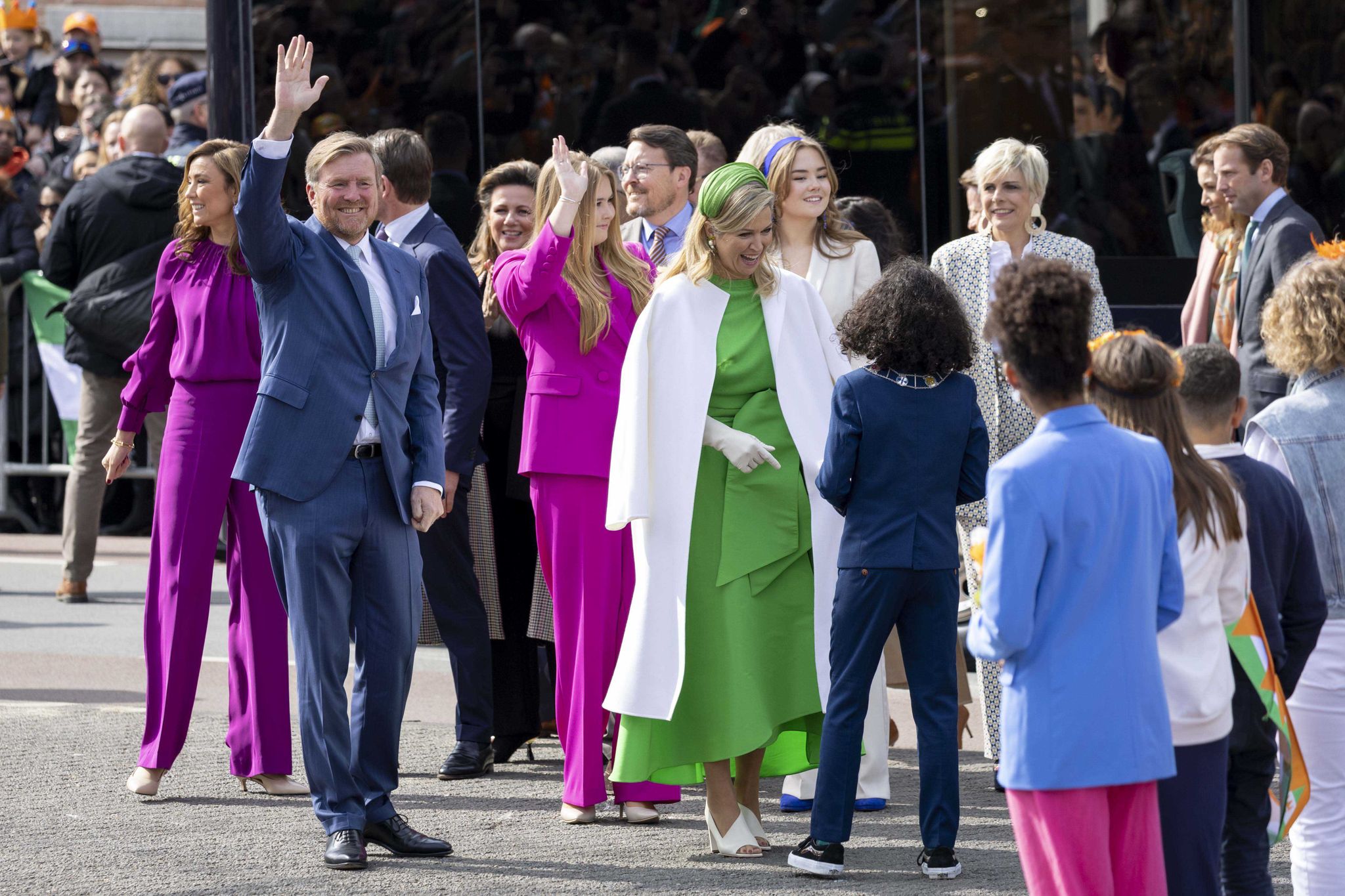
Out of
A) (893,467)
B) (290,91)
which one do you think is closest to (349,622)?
(290,91)

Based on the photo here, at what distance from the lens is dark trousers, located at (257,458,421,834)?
490 cm

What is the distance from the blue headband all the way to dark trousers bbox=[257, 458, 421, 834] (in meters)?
1.87

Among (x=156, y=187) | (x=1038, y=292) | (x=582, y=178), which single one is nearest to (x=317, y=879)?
(x=582, y=178)

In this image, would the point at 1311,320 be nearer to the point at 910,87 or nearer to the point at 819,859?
the point at 819,859

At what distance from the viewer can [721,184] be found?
204 inches

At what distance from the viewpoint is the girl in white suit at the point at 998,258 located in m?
6.04

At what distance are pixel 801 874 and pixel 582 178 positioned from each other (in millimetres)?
2088

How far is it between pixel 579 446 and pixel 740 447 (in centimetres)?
66

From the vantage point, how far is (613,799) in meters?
5.79

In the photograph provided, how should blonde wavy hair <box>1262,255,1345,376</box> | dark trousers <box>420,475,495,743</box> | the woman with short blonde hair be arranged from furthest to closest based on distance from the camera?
dark trousers <box>420,475,495,743</box>, blonde wavy hair <box>1262,255,1345,376</box>, the woman with short blonde hair

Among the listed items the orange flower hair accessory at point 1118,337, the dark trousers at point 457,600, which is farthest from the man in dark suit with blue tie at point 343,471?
the orange flower hair accessory at point 1118,337

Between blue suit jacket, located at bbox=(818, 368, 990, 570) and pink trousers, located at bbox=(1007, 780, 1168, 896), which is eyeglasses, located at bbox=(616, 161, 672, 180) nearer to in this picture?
blue suit jacket, located at bbox=(818, 368, 990, 570)

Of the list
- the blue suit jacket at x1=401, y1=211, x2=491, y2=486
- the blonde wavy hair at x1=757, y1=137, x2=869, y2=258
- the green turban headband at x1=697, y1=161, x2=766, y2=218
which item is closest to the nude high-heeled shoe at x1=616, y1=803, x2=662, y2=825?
the blue suit jacket at x1=401, y1=211, x2=491, y2=486

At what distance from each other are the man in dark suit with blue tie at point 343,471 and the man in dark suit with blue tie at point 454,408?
827 millimetres
